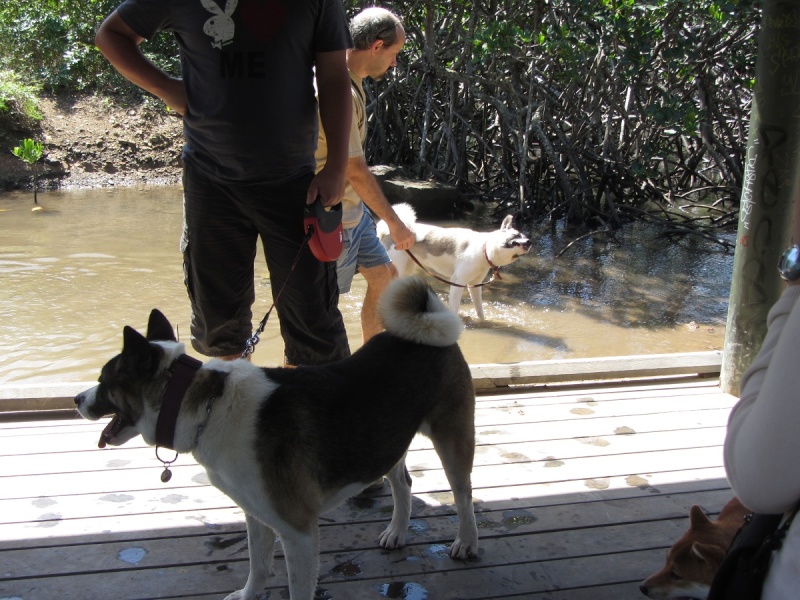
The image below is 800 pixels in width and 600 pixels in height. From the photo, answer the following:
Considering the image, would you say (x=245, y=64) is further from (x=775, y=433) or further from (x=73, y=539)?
(x=775, y=433)

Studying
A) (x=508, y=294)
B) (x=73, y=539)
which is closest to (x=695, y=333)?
→ (x=508, y=294)

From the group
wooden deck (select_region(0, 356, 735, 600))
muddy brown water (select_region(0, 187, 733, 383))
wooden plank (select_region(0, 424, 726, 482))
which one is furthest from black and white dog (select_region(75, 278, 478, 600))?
muddy brown water (select_region(0, 187, 733, 383))

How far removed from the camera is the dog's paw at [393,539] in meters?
2.82

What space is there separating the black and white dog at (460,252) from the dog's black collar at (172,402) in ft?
15.9

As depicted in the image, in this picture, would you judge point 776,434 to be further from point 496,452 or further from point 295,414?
point 496,452

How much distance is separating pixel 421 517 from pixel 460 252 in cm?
474

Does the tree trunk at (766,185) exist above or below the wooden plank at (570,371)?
above

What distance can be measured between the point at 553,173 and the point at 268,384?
11018 millimetres

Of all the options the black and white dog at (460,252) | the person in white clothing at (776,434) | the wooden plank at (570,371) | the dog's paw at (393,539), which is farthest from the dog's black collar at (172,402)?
the black and white dog at (460,252)

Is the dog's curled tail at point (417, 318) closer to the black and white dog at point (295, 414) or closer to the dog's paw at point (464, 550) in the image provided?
the black and white dog at point (295, 414)

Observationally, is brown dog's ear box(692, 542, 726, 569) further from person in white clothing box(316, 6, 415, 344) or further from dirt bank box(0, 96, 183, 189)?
dirt bank box(0, 96, 183, 189)

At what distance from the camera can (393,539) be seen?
2820mm

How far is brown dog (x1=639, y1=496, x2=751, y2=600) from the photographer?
88.9 inches

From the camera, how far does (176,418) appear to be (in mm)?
2207
